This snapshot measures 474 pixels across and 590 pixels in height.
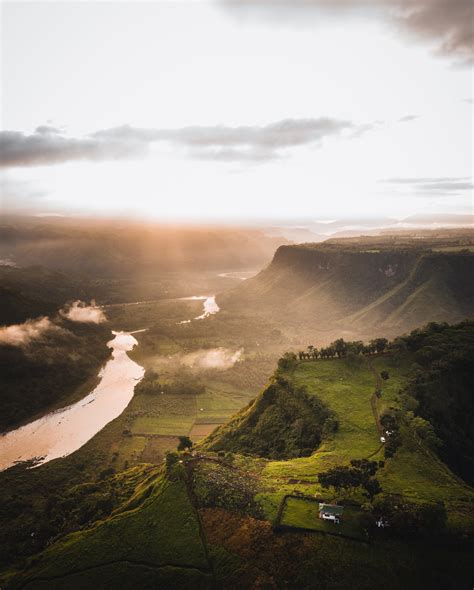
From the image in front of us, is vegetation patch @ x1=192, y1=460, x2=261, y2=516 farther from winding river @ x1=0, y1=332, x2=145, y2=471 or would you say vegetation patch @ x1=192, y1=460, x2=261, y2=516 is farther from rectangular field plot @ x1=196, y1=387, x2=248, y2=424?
winding river @ x1=0, y1=332, x2=145, y2=471

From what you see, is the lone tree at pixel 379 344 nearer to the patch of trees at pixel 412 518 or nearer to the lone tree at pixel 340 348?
the lone tree at pixel 340 348

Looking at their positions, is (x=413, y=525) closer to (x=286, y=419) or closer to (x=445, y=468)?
(x=445, y=468)

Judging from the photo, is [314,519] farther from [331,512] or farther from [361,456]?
[361,456]

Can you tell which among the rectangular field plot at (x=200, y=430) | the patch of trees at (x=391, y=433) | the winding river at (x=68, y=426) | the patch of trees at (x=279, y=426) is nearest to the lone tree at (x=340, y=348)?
the patch of trees at (x=279, y=426)

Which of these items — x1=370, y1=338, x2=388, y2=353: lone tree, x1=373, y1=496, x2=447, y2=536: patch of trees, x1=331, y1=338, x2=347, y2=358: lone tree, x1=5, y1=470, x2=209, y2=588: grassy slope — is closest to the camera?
x1=373, y1=496, x2=447, y2=536: patch of trees

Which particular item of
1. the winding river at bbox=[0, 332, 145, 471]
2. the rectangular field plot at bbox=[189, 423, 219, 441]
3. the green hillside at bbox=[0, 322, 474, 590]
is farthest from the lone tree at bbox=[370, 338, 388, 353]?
the winding river at bbox=[0, 332, 145, 471]

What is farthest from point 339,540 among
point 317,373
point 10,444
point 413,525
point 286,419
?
point 10,444

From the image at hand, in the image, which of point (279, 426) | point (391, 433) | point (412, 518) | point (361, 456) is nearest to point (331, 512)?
point (412, 518)
